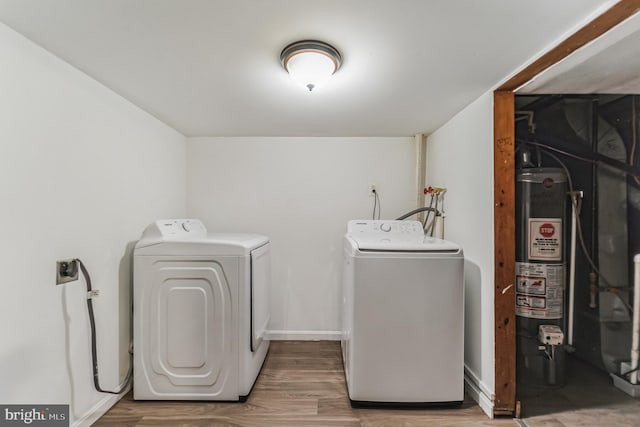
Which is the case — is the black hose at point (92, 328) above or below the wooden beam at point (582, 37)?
below

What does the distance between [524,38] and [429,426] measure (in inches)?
76.5

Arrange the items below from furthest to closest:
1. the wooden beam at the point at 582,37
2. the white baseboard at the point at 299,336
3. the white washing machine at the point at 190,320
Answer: the white baseboard at the point at 299,336 → the white washing machine at the point at 190,320 → the wooden beam at the point at 582,37

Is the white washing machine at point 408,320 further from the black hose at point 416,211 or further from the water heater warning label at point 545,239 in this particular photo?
the black hose at point 416,211

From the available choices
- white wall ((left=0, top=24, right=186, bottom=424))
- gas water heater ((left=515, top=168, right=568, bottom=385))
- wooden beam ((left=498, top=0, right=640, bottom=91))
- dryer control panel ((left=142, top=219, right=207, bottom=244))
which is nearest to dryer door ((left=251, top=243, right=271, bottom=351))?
dryer control panel ((left=142, top=219, right=207, bottom=244))

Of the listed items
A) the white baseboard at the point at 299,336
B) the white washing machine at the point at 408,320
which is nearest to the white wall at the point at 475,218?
the white washing machine at the point at 408,320

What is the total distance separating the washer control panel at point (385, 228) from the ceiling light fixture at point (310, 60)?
4.37 ft

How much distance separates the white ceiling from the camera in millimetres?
1045

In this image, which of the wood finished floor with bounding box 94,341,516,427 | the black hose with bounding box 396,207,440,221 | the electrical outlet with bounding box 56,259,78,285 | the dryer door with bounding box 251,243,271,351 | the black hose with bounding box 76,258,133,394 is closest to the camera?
the electrical outlet with bounding box 56,259,78,285

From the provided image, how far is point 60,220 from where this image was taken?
1.41 meters

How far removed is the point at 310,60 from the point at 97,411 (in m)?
2.13

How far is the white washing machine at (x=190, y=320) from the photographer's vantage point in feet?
6.02

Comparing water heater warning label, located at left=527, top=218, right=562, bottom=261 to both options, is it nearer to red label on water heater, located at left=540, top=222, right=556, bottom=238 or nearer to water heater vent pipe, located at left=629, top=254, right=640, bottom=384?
red label on water heater, located at left=540, top=222, right=556, bottom=238

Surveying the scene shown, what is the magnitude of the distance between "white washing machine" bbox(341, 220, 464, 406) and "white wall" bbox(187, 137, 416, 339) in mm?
1054

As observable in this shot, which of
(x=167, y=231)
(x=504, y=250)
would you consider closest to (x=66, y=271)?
(x=167, y=231)
